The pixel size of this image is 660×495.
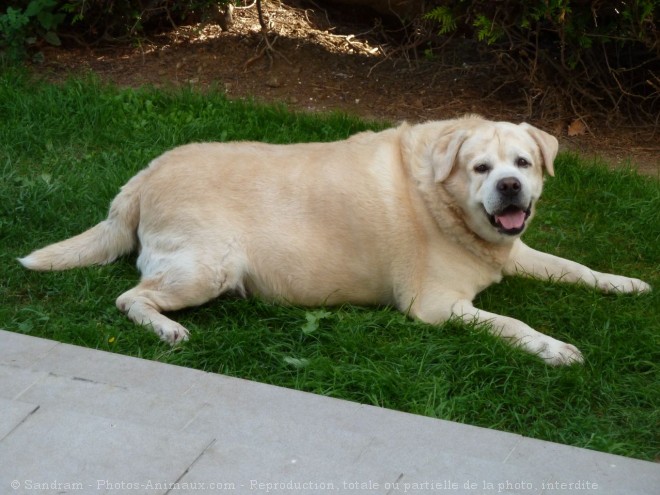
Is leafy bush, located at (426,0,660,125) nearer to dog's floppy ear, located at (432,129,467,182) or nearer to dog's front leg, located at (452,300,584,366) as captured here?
dog's floppy ear, located at (432,129,467,182)

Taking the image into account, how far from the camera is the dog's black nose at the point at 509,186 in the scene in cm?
453

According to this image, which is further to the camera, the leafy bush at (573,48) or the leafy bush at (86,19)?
the leafy bush at (86,19)

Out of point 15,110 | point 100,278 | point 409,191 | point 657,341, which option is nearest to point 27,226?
point 100,278

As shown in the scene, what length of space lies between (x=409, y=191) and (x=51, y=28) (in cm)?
447

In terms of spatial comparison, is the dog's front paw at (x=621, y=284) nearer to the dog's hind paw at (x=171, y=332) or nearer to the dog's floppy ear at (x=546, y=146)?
the dog's floppy ear at (x=546, y=146)

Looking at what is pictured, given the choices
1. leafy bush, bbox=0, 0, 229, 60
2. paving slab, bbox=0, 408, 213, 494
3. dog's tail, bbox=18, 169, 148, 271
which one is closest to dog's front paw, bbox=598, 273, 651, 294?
dog's tail, bbox=18, 169, 148, 271

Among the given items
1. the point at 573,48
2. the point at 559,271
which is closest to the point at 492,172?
the point at 559,271

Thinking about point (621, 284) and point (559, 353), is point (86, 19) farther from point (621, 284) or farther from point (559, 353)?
point (559, 353)

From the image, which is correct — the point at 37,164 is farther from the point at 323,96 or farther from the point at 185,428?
the point at 185,428

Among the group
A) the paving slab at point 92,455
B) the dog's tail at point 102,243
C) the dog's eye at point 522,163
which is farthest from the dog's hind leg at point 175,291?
the dog's eye at point 522,163

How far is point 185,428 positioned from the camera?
136 inches

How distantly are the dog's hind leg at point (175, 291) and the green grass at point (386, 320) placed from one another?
0.10 metres

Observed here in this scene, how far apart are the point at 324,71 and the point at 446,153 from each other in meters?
3.42

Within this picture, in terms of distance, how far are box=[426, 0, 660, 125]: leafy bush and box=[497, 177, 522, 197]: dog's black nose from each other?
89.4 inches
